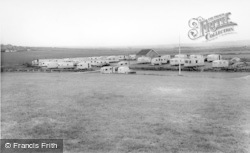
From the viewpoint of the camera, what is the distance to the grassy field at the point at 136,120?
6.98 meters

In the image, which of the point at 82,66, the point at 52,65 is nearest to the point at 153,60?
the point at 82,66

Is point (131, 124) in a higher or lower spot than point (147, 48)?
lower

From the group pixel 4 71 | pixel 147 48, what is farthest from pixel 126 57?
pixel 4 71

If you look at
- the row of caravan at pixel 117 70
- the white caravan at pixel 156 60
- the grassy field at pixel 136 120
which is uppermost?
the white caravan at pixel 156 60

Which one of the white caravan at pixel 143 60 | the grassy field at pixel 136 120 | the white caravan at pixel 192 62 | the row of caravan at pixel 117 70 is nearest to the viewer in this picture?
the grassy field at pixel 136 120

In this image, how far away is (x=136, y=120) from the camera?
30.7 feet

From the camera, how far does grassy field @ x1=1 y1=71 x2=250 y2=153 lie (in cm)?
698

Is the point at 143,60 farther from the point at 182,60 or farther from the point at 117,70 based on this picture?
the point at 117,70

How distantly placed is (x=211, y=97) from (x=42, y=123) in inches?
348

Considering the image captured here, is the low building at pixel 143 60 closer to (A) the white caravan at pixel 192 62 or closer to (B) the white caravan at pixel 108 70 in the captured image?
(A) the white caravan at pixel 192 62

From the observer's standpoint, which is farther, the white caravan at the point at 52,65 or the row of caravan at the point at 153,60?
the white caravan at the point at 52,65

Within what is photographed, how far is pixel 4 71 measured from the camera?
32812 mm

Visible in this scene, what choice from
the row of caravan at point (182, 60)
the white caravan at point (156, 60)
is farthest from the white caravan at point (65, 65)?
the white caravan at point (156, 60)

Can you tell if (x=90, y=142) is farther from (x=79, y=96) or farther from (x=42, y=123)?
(x=79, y=96)
